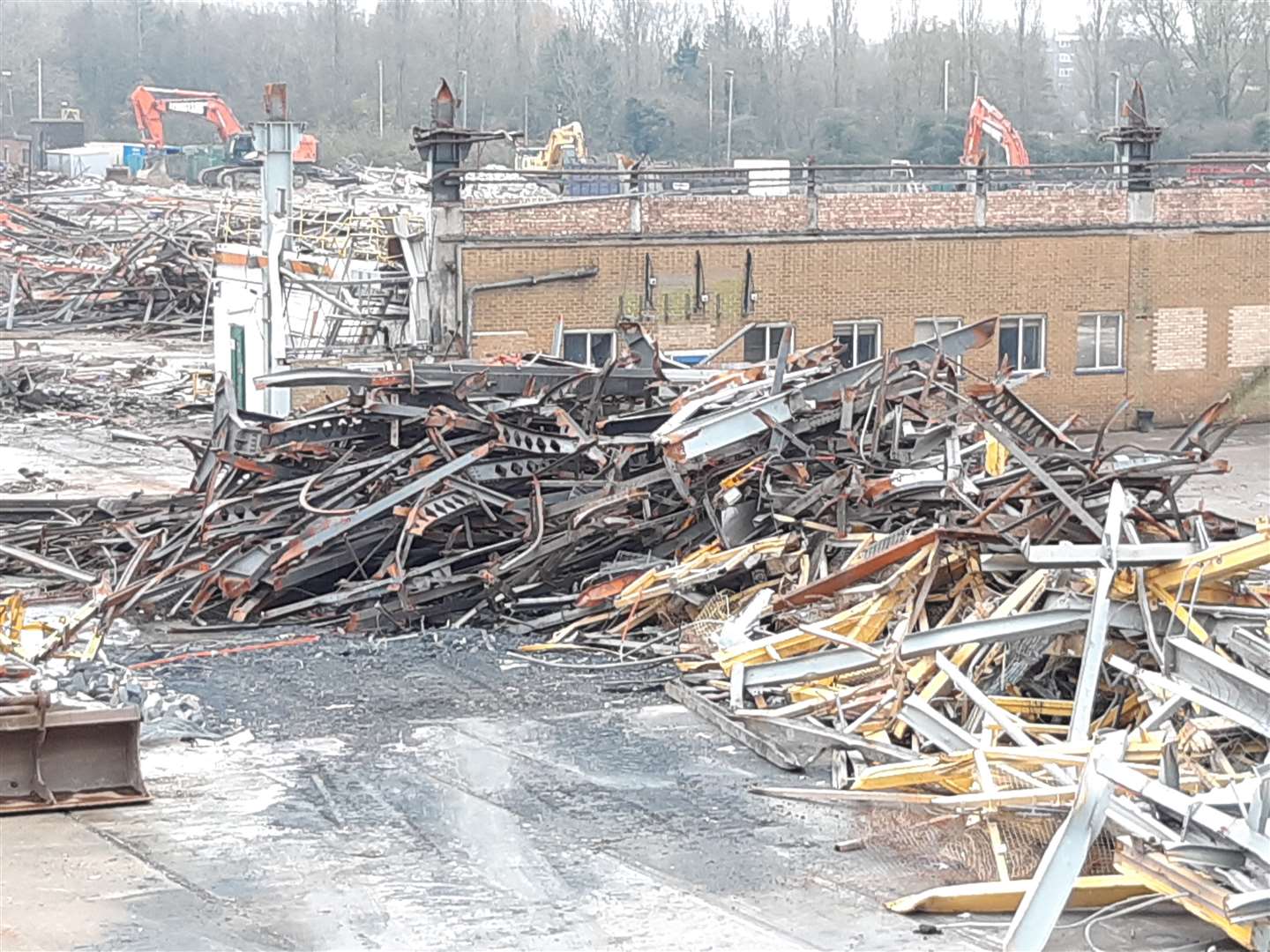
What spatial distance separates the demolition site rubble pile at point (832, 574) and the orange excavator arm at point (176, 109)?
55.0m

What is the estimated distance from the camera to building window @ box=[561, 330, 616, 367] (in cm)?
2656

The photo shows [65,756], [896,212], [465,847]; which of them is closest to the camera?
[465,847]

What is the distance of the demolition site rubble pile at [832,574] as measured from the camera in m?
9.12

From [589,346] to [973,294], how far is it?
245 inches

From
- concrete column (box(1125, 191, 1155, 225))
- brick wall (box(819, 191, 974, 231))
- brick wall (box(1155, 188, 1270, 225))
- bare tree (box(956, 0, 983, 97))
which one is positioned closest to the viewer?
brick wall (box(819, 191, 974, 231))

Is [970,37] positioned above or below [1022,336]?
above

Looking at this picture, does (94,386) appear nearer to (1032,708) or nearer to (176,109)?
(1032,708)

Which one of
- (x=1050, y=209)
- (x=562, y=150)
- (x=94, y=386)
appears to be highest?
(x=562, y=150)

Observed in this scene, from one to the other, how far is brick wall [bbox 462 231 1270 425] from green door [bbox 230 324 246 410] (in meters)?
3.89

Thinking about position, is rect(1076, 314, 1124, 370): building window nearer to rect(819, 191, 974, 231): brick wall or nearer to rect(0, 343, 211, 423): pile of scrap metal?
rect(819, 191, 974, 231): brick wall

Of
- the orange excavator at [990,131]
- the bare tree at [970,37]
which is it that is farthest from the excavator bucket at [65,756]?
the bare tree at [970,37]

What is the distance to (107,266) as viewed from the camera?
166 ft

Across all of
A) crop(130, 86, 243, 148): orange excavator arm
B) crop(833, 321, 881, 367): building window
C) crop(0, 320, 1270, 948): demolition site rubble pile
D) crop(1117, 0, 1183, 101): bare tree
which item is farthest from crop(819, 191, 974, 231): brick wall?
crop(1117, 0, 1183, 101): bare tree

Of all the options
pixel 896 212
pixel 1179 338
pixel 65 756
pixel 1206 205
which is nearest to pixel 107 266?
pixel 896 212
